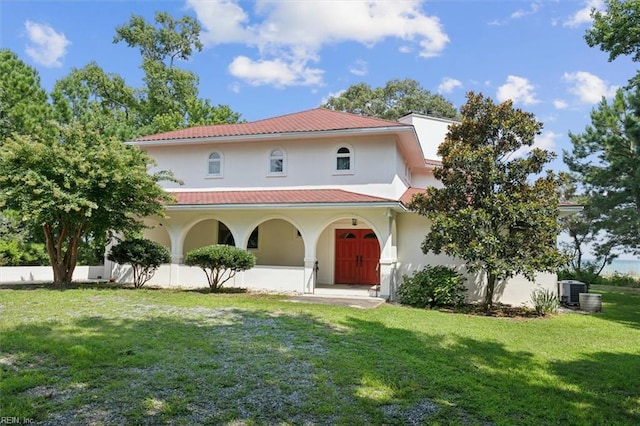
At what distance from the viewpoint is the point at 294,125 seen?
57.9ft

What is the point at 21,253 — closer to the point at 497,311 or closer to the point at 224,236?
the point at 224,236

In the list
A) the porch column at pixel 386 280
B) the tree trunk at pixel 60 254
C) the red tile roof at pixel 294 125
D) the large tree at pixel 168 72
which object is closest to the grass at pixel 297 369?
the porch column at pixel 386 280

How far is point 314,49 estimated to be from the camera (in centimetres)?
1819

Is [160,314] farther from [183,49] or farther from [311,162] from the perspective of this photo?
[183,49]

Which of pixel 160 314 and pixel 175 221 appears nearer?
pixel 160 314

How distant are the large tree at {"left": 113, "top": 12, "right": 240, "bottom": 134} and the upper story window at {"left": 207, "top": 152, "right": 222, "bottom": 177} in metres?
16.1

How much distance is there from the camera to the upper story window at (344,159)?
1645cm

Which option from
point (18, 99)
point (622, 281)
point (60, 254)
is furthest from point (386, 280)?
point (18, 99)

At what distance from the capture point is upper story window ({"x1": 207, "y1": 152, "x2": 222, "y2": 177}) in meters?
18.0

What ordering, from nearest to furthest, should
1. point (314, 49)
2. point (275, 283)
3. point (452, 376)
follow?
point (452, 376) < point (275, 283) < point (314, 49)

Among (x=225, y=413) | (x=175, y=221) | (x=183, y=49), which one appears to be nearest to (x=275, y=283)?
(x=175, y=221)

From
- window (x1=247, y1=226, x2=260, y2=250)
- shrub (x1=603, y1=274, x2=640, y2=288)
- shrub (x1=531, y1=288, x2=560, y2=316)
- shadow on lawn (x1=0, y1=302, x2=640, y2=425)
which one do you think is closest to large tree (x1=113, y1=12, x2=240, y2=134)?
window (x1=247, y1=226, x2=260, y2=250)

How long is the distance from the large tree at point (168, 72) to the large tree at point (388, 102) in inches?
536

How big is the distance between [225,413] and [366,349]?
11.0ft
